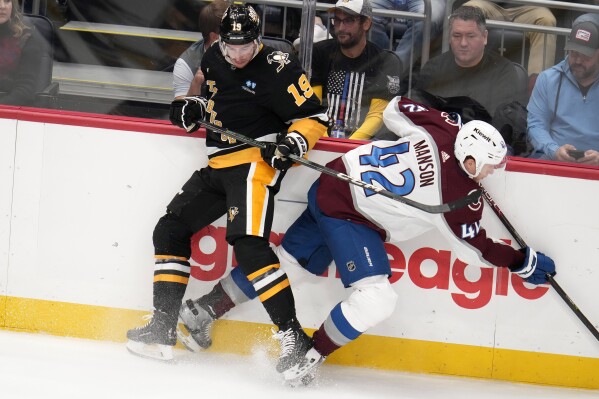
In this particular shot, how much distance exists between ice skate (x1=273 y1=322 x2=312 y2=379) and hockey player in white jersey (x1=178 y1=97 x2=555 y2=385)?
3 cm

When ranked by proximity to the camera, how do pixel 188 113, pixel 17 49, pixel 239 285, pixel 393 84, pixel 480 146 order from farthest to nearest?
pixel 17 49
pixel 393 84
pixel 239 285
pixel 188 113
pixel 480 146

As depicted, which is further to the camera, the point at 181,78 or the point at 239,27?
the point at 181,78

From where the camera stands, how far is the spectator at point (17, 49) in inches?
147

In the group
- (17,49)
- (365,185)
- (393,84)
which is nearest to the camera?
(365,185)

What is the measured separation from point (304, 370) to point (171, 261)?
594 mm

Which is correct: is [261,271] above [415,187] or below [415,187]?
below

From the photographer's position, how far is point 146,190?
363 centimetres

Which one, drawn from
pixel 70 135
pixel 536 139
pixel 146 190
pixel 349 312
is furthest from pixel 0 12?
pixel 536 139

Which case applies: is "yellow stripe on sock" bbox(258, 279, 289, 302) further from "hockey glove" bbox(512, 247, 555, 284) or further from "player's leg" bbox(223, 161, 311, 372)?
"hockey glove" bbox(512, 247, 555, 284)

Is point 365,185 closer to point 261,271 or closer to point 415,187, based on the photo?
point 415,187

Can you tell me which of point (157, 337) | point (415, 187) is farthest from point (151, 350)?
point (415, 187)

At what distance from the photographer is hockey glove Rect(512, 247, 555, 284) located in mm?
3424

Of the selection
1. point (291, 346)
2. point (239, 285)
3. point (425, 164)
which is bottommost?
point (291, 346)

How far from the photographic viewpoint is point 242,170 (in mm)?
3420
